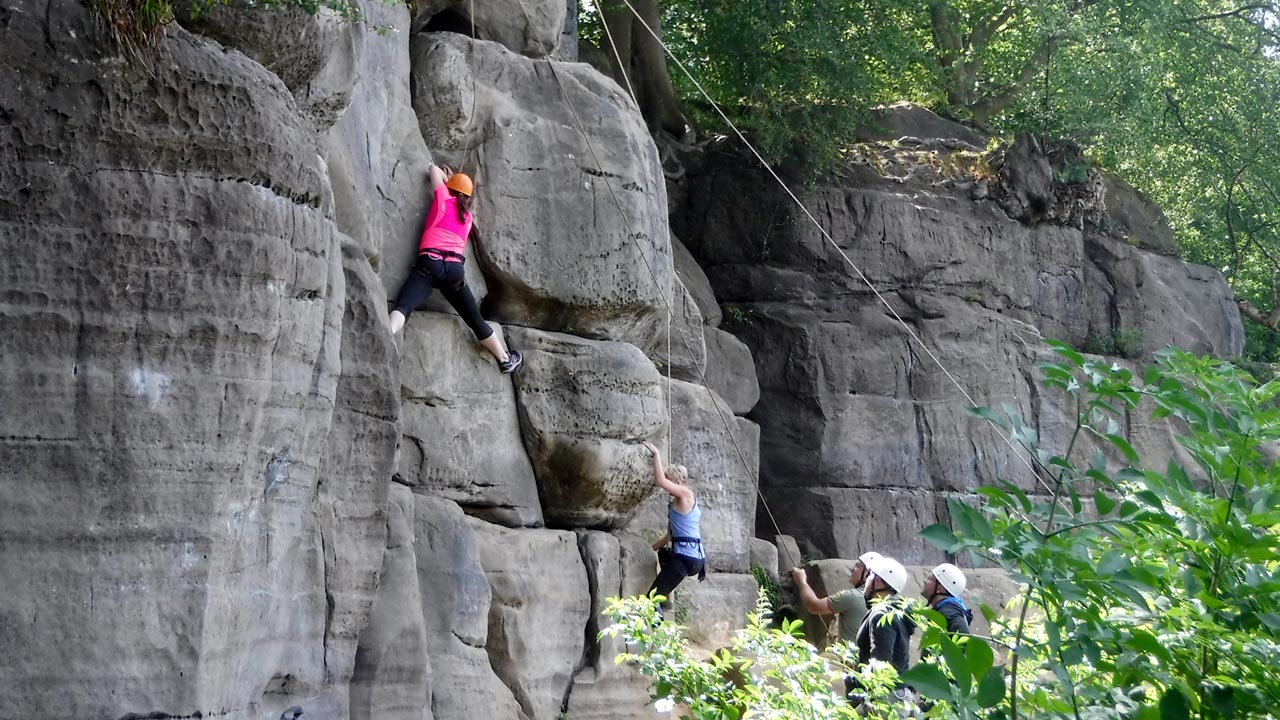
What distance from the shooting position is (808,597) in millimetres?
12664

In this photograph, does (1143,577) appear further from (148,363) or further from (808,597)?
(808,597)

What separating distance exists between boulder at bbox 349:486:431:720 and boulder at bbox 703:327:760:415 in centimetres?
566

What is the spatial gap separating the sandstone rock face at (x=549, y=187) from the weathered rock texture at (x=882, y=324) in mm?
3851

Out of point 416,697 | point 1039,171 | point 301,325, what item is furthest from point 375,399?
Result: point 1039,171

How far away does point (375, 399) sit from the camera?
7.95m

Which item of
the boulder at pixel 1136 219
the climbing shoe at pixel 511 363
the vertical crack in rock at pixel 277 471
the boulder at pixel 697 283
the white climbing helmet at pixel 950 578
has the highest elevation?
the boulder at pixel 1136 219

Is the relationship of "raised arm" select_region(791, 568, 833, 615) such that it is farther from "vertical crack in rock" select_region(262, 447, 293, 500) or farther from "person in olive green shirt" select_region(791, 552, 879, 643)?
"vertical crack in rock" select_region(262, 447, 293, 500)

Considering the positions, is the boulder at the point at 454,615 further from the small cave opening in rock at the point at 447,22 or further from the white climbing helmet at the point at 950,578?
the small cave opening in rock at the point at 447,22

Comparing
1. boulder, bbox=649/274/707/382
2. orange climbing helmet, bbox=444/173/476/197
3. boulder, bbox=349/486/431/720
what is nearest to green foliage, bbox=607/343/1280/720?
boulder, bbox=349/486/431/720

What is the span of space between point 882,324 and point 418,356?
715 centimetres

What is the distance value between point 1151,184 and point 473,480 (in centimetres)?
1403

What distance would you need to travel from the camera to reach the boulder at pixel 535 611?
9.92 meters

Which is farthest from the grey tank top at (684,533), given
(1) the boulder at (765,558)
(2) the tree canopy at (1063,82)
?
(2) the tree canopy at (1063,82)

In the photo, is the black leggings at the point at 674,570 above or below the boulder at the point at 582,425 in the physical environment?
below
